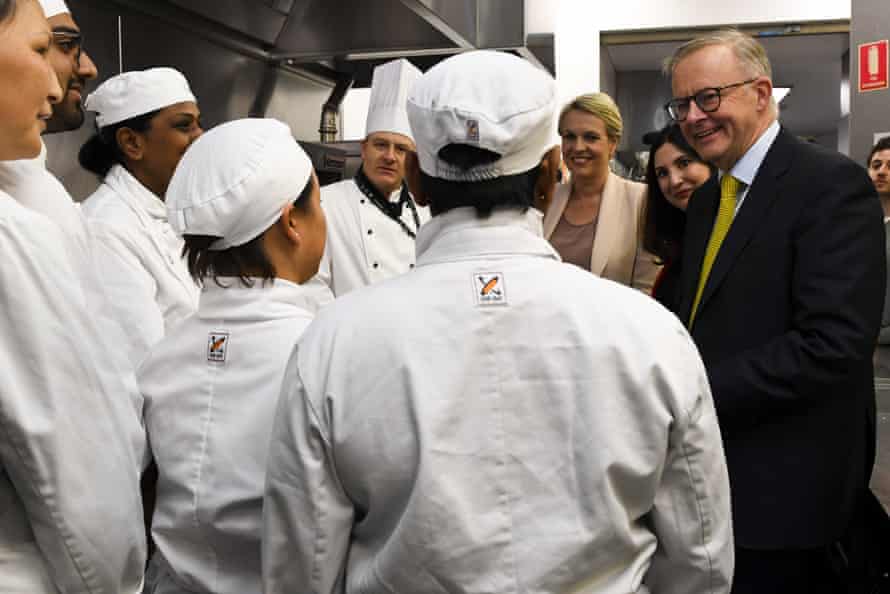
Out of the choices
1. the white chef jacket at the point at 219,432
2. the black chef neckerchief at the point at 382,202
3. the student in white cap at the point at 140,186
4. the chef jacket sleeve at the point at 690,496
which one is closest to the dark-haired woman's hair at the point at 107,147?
the student in white cap at the point at 140,186

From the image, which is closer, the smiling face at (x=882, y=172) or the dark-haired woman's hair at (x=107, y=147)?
the dark-haired woman's hair at (x=107, y=147)

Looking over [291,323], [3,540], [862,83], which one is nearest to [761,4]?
[862,83]

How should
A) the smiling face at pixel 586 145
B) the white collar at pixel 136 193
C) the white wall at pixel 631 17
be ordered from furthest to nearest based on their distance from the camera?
the white wall at pixel 631 17 < the smiling face at pixel 586 145 < the white collar at pixel 136 193

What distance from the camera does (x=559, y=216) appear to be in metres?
2.69

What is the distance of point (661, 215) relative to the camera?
2.33m

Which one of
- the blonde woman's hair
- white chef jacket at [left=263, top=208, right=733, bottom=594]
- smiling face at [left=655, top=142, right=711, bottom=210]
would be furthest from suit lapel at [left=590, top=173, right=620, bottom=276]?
white chef jacket at [left=263, top=208, right=733, bottom=594]

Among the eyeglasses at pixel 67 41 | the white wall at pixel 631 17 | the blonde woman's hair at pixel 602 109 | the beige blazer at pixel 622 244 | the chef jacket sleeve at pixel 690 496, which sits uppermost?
the white wall at pixel 631 17

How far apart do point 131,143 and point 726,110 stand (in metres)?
1.23

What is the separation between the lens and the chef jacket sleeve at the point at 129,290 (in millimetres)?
1695

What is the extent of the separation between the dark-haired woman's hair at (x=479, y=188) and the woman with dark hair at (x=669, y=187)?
1.29 m

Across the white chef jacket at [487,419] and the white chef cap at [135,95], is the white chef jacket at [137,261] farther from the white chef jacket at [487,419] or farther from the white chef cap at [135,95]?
→ the white chef jacket at [487,419]

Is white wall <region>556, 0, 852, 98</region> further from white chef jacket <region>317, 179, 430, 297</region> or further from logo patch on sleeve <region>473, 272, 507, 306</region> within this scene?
logo patch on sleeve <region>473, 272, 507, 306</region>

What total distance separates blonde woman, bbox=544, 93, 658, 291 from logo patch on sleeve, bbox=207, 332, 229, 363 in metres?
1.54

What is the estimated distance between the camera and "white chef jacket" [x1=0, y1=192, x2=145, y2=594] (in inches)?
31.8
